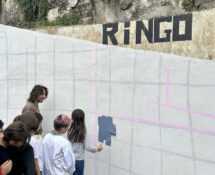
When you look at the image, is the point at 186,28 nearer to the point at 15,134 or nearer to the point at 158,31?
the point at 158,31

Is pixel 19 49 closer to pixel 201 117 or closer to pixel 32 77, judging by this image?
pixel 32 77

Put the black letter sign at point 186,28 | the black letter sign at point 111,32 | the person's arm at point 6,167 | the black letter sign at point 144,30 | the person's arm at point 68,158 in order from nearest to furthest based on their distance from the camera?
the person's arm at point 6,167 < the person's arm at point 68,158 < the black letter sign at point 186,28 < the black letter sign at point 144,30 < the black letter sign at point 111,32

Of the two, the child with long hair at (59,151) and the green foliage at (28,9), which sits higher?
the green foliage at (28,9)

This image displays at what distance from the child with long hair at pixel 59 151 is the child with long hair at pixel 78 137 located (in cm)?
25

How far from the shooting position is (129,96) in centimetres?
354

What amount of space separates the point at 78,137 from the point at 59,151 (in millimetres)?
344

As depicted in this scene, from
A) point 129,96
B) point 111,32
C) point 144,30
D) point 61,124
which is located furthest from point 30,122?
point 111,32

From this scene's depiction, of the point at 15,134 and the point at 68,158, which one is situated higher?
the point at 15,134

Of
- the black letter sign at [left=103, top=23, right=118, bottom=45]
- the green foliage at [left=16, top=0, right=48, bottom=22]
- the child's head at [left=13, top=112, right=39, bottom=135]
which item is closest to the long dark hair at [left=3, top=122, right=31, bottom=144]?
the child's head at [left=13, top=112, right=39, bottom=135]

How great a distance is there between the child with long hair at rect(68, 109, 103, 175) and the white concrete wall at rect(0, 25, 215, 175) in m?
0.52

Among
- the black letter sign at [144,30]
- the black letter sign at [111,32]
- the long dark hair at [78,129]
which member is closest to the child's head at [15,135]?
the long dark hair at [78,129]

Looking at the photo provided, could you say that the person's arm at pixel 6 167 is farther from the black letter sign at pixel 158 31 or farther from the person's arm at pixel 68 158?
the black letter sign at pixel 158 31

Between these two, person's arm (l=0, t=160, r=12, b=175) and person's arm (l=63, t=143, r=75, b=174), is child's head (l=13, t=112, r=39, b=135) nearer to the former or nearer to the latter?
person's arm (l=63, t=143, r=75, b=174)

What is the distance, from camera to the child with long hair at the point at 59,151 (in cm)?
295
